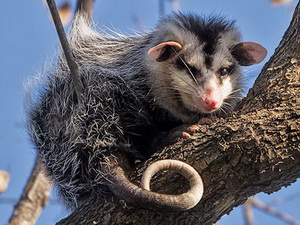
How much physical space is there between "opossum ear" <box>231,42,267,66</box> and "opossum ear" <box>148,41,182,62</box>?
0.35m

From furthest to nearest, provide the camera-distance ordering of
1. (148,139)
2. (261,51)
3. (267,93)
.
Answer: (261,51) → (148,139) → (267,93)

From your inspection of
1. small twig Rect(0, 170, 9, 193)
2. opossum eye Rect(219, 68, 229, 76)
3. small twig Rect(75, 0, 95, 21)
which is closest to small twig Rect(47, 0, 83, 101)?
opossum eye Rect(219, 68, 229, 76)

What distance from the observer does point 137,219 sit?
274cm

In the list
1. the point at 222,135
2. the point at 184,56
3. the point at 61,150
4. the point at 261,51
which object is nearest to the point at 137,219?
the point at 222,135

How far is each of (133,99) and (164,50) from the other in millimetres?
310

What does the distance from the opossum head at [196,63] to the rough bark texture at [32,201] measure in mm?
1304

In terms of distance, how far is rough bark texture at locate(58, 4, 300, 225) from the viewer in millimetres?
2639

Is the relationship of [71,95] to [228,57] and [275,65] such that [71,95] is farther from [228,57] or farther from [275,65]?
[275,65]

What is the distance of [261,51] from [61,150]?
121 centimetres

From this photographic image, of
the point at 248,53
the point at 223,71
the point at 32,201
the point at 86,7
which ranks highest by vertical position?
the point at 86,7

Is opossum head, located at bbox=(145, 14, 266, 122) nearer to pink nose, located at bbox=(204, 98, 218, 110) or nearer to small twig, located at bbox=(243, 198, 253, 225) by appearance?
pink nose, located at bbox=(204, 98, 218, 110)

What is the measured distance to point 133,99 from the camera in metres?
3.37

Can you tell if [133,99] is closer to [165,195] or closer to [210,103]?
[210,103]

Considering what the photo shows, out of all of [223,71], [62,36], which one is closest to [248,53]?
[223,71]
